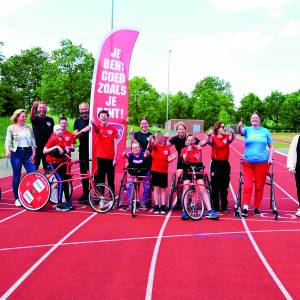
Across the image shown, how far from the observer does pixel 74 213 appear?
8.37 metres

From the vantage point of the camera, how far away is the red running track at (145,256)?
4367mm

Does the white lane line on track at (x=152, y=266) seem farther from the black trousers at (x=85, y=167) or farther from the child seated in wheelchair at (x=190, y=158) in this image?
the black trousers at (x=85, y=167)

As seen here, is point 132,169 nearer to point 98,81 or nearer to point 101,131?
point 101,131

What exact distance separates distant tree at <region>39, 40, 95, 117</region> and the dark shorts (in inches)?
1594

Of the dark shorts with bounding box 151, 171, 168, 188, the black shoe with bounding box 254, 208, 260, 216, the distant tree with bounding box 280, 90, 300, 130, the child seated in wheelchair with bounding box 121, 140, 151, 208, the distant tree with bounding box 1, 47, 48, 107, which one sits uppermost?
the distant tree with bounding box 1, 47, 48, 107

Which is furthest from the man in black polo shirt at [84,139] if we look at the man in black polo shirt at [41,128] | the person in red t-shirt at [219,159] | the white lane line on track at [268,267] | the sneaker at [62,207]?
the white lane line on track at [268,267]

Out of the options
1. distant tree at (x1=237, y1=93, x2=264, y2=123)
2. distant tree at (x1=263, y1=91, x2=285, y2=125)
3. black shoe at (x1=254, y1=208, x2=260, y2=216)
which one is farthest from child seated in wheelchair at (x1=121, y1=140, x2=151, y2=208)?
distant tree at (x1=263, y1=91, x2=285, y2=125)

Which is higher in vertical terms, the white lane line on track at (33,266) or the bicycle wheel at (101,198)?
the bicycle wheel at (101,198)

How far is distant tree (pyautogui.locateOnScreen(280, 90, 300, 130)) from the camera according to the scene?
322 feet

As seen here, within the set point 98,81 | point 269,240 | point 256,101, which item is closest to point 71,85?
point 98,81

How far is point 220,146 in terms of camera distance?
8586 mm

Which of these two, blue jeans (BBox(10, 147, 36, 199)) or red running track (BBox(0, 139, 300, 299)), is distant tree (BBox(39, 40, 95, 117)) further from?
red running track (BBox(0, 139, 300, 299))

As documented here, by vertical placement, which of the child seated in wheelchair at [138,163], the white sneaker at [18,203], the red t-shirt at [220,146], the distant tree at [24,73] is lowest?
the white sneaker at [18,203]

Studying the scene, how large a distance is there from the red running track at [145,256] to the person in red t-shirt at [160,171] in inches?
13.2
